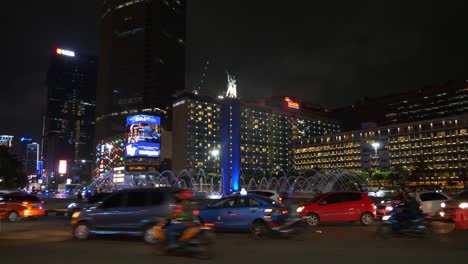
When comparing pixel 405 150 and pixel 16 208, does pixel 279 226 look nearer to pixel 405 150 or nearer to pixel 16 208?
pixel 16 208

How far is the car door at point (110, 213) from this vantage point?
14.0 meters

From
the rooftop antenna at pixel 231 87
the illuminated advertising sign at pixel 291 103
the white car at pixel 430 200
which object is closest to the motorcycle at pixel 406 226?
the white car at pixel 430 200

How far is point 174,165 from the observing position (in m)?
164

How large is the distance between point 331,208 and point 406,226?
4.75 m

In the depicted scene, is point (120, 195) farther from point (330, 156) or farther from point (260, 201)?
point (330, 156)

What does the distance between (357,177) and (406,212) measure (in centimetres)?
11320

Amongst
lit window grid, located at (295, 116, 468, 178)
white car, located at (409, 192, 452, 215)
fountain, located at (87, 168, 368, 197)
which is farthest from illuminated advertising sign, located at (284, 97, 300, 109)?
white car, located at (409, 192, 452, 215)

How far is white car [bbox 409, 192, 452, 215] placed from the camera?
→ 68.7 ft

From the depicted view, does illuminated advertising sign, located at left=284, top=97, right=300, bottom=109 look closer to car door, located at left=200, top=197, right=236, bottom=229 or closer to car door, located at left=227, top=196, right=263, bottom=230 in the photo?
car door, located at left=200, top=197, right=236, bottom=229

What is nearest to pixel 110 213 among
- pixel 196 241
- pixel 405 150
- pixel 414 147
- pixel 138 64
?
pixel 196 241

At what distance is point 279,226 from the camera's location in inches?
568

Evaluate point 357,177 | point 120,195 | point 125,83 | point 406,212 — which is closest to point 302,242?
point 406,212

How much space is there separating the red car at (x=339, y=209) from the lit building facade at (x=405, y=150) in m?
88.3

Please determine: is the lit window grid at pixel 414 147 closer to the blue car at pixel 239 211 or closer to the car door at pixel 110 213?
the blue car at pixel 239 211
